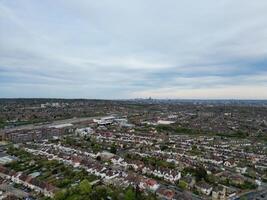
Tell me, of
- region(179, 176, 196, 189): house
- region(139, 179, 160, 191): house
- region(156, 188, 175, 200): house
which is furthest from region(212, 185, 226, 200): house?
region(139, 179, 160, 191): house

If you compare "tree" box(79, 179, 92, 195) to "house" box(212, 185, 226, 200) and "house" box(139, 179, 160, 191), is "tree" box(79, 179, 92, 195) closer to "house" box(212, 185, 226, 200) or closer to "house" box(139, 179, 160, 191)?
"house" box(139, 179, 160, 191)

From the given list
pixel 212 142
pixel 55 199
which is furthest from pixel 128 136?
pixel 55 199

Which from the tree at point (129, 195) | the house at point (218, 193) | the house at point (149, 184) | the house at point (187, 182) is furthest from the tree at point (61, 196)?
A: the house at point (218, 193)

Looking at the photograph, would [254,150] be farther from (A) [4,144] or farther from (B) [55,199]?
(A) [4,144]

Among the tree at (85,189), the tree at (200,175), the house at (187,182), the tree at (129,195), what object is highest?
the tree at (85,189)

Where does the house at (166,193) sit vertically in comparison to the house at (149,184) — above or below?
below

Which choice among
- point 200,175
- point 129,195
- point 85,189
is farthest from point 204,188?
point 85,189

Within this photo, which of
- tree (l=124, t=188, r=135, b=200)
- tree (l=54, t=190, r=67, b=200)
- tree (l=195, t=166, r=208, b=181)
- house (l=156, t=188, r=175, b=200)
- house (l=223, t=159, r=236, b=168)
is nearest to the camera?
tree (l=54, t=190, r=67, b=200)

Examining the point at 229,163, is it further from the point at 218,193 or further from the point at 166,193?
the point at 166,193

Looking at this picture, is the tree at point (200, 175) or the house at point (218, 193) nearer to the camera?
the house at point (218, 193)

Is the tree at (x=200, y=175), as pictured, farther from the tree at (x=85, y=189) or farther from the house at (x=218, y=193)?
the tree at (x=85, y=189)

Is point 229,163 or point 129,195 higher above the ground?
point 129,195
